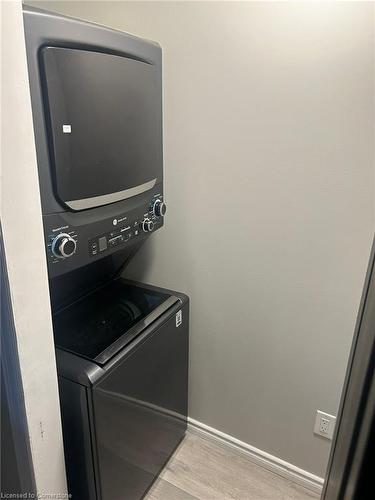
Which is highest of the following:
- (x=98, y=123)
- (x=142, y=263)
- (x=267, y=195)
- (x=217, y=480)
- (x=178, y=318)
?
(x=98, y=123)

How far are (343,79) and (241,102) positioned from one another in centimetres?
31

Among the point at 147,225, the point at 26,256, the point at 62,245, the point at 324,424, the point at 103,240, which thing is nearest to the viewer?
the point at 26,256

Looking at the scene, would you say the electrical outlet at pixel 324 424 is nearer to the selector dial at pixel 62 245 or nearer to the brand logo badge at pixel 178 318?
the brand logo badge at pixel 178 318

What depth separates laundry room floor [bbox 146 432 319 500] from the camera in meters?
1.51

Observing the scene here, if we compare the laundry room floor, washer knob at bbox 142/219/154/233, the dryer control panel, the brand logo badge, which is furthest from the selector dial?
the laundry room floor

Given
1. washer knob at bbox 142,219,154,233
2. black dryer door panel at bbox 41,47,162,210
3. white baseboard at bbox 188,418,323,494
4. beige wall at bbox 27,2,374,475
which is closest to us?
black dryer door panel at bbox 41,47,162,210

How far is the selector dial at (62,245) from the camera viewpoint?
3.14 ft

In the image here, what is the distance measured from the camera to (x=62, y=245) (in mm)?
956

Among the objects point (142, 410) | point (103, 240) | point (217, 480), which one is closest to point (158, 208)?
point (103, 240)

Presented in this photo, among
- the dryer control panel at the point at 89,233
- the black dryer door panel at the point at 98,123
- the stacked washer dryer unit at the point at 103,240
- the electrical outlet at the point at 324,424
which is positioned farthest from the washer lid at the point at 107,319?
the electrical outlet at the point at 324,424

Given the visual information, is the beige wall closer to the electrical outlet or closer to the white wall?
the electrical outlet

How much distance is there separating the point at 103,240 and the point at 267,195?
1.85 feet

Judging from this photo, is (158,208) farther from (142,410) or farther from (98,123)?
(142,410)

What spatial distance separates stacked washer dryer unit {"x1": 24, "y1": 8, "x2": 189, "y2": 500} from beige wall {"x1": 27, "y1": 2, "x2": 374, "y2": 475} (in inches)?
4.8
